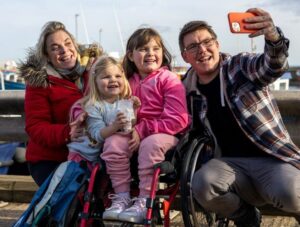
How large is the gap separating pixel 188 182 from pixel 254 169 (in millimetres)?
628

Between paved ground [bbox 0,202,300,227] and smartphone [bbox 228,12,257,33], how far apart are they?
2184mm

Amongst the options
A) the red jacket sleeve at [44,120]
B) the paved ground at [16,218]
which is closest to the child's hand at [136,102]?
the red jacket sleeve at [44,120]

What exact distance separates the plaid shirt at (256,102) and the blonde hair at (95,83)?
59cm

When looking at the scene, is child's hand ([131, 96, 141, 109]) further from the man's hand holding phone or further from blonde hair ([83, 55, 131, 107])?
the man's hand holding phone

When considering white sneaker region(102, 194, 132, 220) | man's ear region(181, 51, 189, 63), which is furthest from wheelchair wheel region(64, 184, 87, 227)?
man's ear region(181, 51, 189, 63)

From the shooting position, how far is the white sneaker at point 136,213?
12.2 ft

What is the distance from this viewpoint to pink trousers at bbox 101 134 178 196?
3.85 meters

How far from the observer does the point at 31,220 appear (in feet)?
13.4

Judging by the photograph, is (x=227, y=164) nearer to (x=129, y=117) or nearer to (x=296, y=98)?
(x=129, y=117)

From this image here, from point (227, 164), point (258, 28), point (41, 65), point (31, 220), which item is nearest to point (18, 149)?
point (41, 65)

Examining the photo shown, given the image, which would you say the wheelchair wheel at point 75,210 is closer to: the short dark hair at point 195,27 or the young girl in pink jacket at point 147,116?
the young girl in pink jacket at point 147,116

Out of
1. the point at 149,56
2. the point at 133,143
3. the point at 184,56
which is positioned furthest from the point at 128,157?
the point at 184,56

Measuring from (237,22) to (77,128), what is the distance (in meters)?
1.44

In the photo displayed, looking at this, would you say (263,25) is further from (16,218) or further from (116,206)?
(16,218)
